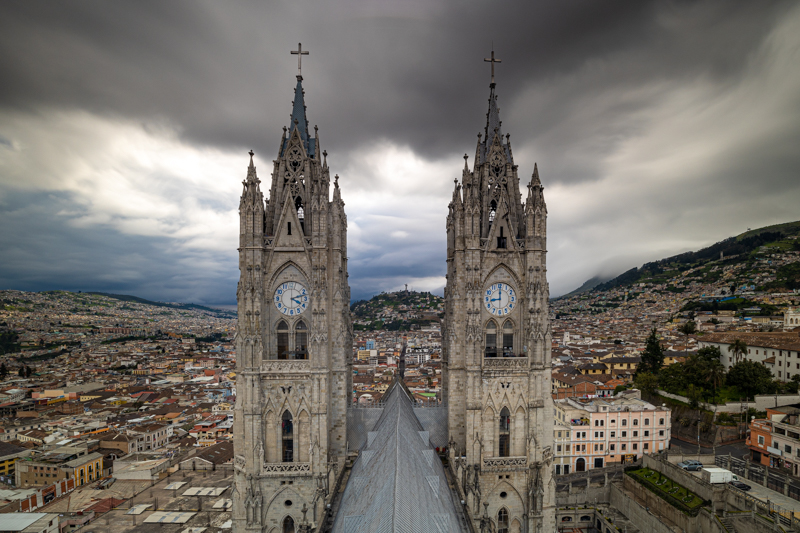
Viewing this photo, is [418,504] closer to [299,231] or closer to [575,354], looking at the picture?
[299,231]

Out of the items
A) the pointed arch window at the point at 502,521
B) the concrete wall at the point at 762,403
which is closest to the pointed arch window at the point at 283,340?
the pointed arch window at the point at 502,521

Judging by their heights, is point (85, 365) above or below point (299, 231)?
below

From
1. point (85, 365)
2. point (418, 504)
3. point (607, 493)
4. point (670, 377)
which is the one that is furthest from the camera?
point (85, 365)

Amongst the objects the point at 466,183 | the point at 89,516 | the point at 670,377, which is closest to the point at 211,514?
the point at 89,516

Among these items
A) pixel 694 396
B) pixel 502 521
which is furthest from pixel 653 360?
pixel 502 521

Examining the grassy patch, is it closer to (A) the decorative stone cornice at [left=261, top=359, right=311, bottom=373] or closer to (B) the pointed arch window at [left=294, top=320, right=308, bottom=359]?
(A) the decorative stone cornice at [left=261, top=359, right=311, bottom=373]

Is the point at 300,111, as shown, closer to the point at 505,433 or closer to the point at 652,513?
the point at 505,433

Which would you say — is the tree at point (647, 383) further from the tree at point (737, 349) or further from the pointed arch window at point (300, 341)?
the pointed arch window at point (300, 341)
